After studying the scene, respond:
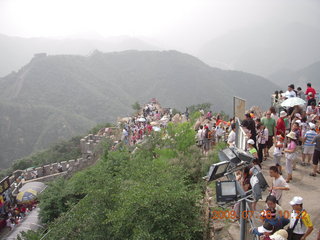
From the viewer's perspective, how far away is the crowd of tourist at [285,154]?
4582mm

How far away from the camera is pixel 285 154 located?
24.9ft

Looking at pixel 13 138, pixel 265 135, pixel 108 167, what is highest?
pixel 265 135

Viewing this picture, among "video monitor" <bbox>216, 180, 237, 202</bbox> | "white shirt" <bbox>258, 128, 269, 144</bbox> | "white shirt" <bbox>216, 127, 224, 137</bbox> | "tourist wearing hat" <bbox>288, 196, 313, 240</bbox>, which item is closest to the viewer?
"video monitor" <bbox>216, 180, 237, 202</bbox>

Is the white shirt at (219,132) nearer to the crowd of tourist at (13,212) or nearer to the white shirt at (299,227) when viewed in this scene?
the white shirt at (299,227)

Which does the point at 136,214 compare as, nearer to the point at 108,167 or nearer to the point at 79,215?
the point at 79,215

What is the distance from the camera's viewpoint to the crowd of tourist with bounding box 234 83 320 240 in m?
4.58

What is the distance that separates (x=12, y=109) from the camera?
2685 inches

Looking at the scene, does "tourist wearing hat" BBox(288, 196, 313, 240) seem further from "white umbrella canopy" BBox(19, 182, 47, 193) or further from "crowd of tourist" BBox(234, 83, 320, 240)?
"white umbrella canopy" BBox(19, 182, 47, 193)

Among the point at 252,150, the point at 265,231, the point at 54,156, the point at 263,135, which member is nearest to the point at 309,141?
the point at 263,135

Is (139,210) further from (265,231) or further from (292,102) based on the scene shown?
(292,102)

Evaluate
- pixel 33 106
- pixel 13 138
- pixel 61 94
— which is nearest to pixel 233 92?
pixel 61 94

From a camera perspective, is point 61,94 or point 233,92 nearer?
point 61,94

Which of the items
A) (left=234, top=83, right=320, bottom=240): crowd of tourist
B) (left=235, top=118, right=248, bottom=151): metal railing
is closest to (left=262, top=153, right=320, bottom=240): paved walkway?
(left=234, top=83, right=320, bottom=240): crowd of tourist

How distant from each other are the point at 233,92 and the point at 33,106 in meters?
64.5
